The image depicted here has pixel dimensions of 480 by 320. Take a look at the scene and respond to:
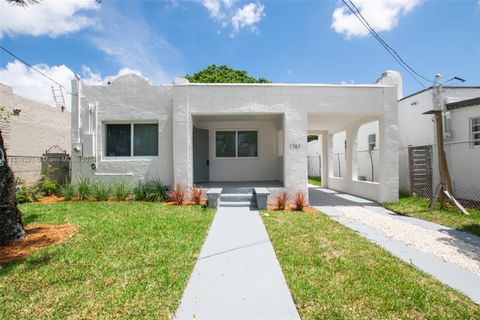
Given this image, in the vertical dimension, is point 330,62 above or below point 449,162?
above

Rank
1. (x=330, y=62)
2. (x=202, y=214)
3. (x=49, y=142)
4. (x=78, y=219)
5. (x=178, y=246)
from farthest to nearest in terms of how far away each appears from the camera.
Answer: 1. (x=49, y=142)
2. (x=330, y=62)
3. (x=202, y=214)
4. (x=78, y=219)
5. (x=178, y=246)

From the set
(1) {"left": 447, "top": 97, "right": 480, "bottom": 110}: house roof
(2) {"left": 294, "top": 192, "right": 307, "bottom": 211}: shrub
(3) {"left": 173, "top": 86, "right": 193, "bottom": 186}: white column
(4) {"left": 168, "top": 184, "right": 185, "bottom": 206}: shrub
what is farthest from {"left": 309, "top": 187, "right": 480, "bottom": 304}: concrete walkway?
(1) {"left": 447, "top": 97, "right": 480, "bottom": 110}: house roof

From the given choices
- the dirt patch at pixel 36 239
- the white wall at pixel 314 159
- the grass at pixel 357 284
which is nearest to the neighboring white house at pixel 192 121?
the dirt patch at pixel 36 239

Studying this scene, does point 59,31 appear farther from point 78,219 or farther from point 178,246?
point 178,246

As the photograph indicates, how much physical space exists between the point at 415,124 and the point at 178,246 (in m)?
12.2

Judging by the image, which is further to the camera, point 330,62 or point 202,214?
point 330,62

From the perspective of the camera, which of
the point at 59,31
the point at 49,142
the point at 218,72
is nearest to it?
the point at 59,31

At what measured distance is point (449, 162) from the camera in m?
9.80

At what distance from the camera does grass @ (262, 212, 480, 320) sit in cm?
263

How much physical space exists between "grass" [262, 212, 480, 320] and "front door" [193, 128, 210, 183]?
6.66 meters

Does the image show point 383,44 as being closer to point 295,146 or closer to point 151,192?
point 295,146

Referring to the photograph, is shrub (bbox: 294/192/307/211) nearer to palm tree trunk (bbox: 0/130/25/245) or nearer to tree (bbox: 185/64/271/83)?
palm tree trunk (bbox: 0/130/25/245)

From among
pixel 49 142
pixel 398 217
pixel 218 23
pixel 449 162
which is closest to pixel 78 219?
pixel 218 23

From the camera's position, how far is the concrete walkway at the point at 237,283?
2.63m
